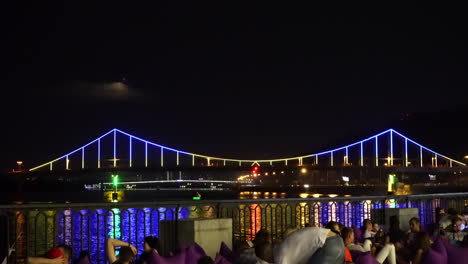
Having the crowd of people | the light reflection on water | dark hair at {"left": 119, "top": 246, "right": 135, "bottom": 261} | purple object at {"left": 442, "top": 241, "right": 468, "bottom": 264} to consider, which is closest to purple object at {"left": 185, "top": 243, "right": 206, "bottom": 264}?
the crowd of people

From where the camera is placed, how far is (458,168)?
6769 centimetres

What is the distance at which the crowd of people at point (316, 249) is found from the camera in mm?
4133

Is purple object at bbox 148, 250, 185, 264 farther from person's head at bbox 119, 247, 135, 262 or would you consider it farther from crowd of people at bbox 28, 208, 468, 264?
person's head at bbox 119, 247, 135, 262

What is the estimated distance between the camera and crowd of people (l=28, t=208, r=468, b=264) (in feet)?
13.6

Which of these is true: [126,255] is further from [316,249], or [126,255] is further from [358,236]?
[358,236]

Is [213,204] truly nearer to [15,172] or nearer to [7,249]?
[7,249]

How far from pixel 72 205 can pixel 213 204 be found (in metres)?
1.79

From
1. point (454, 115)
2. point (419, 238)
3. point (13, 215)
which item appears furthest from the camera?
point (454, 115)

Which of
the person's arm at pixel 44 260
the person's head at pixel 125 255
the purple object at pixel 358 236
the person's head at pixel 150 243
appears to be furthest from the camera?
the purple object at pixel 358 236

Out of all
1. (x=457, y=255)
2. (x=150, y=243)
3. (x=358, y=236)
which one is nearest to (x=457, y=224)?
(x=358, y=236)

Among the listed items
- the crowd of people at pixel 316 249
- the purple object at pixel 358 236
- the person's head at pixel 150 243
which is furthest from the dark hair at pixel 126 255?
the purple object at pixel 358 236

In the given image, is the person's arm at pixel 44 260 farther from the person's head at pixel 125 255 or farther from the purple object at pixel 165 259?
the purple object at pixel 165 259

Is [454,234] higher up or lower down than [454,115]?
lower down

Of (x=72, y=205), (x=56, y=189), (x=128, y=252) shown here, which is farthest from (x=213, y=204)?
(x=56, y=189)
